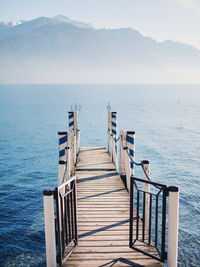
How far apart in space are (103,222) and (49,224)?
2177 mm

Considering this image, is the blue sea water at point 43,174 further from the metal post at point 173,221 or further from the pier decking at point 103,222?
the metal post at point 173,221

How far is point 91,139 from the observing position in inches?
1551

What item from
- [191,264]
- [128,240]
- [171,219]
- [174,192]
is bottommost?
[191,264]

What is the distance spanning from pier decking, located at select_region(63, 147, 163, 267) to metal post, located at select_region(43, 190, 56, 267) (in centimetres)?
35

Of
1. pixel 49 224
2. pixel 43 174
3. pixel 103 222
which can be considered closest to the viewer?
pixel 49 224

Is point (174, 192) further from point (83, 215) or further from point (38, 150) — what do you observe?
point (38, 150)

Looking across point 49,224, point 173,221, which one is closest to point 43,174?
point 49,224

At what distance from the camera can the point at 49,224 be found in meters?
4.43

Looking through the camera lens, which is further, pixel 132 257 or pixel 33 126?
pixel 33 126

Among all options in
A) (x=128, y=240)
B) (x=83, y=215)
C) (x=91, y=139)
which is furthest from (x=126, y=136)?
(x=91, y=139)

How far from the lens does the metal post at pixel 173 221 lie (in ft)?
14.4

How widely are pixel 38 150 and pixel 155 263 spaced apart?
2750cm

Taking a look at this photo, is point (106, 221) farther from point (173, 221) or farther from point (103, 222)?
point (173, 221)

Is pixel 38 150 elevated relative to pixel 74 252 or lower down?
lower down
